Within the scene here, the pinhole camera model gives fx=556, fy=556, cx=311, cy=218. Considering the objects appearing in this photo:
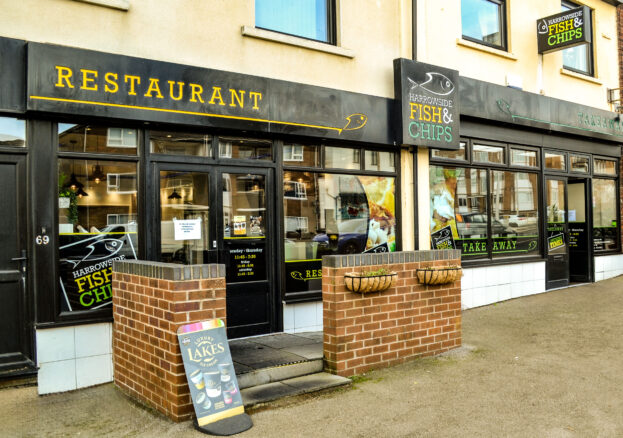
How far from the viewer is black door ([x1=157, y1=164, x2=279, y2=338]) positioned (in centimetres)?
621

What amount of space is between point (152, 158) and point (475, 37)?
240 inches

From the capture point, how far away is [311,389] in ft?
16.2

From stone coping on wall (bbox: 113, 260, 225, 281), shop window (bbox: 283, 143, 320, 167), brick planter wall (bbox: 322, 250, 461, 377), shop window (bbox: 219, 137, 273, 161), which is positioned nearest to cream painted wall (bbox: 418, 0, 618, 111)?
shop window (bbox: 283, 143, 320, 167)

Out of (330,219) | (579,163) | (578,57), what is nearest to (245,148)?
(330,219)

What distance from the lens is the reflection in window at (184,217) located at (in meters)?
6.16

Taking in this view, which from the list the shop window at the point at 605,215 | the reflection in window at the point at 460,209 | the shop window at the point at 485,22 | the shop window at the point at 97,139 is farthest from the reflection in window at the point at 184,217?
the shop window at the point at 605,215

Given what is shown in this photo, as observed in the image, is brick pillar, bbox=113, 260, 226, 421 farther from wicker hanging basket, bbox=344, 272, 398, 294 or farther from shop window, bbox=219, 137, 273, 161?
shop window, bbox=219, 137, 273, 161

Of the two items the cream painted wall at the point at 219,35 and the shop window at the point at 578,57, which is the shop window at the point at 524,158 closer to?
A: the shop window at the point at 578,57

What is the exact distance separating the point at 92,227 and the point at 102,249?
0.81 ft

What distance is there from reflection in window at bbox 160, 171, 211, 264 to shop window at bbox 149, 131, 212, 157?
0.78 ft

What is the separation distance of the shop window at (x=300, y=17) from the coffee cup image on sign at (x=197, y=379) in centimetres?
449

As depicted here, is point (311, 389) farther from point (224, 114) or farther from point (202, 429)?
point (224, 114)

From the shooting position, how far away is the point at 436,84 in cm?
816

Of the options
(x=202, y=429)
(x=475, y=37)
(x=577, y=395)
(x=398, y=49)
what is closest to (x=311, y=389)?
(x=202, y=429)
